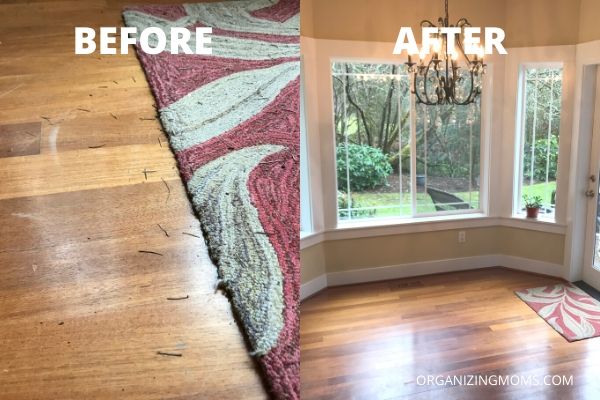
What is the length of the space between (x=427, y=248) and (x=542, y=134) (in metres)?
1.36

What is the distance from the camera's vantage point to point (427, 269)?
3801 mm

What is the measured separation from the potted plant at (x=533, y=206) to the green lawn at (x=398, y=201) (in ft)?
Answer: 0.17

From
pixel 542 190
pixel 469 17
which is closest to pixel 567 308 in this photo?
pixel 542 190

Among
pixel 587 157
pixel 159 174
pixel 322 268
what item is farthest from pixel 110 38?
pixel 587 157

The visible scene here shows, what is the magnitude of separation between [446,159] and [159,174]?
337 cm

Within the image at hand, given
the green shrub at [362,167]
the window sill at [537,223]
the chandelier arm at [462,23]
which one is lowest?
the window sill at [537,223]

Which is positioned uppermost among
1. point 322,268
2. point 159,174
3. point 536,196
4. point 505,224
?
point 159,174

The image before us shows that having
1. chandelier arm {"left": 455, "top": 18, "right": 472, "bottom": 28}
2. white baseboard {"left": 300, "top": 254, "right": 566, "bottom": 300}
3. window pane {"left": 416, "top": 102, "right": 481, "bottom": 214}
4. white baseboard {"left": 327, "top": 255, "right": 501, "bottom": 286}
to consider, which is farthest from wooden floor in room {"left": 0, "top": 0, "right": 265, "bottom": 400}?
window pane {"left": 416, "top": 102, "right": 481, "bottom": 214}

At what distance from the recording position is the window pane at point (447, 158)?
146 inches

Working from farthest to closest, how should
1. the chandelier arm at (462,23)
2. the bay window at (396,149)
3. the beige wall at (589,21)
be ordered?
the bay window at (396,149), the beige wall at (589,21), the chandelier arm at (462,23)

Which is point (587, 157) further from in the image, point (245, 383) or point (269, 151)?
point (245, 383)

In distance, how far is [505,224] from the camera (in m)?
3.83

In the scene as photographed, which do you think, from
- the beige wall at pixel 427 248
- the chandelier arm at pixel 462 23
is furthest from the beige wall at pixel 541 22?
the beige wall at pixel 427 248

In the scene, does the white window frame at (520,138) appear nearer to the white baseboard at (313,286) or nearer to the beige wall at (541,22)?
the beige wall at (541,22)
